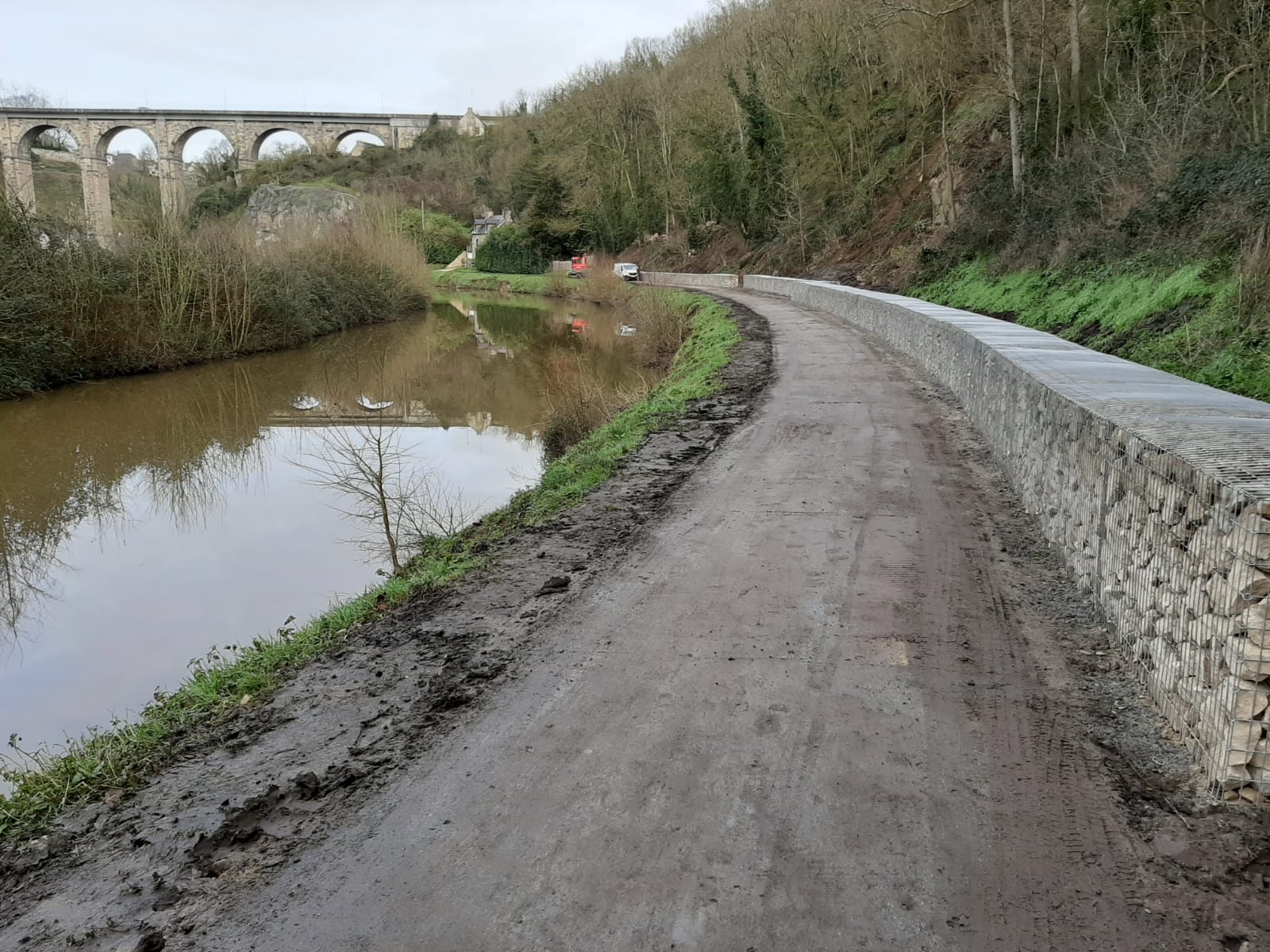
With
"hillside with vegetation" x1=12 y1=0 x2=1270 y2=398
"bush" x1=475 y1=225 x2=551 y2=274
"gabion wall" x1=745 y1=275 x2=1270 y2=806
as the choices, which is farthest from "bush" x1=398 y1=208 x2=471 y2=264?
"gabion wall" x1=745 y1=275 x2=1270 y2=806

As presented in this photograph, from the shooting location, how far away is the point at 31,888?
3359mm

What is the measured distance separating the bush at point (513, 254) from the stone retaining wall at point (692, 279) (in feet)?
56.8

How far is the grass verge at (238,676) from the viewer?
4133 mm

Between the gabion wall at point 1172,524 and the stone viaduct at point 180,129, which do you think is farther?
the stone viaduct at point 180,129

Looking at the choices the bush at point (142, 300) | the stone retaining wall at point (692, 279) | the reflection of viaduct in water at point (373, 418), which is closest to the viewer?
the reflection of viaduct in water at point (373, 418)

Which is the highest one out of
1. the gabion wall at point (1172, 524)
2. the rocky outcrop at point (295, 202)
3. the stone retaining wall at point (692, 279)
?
the rocky outcrop at point (295, 202)

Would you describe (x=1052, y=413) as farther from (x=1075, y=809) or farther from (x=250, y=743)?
(x=250, y=743)

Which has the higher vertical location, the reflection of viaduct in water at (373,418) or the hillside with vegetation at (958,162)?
the hillside with vegetation at (958,162)

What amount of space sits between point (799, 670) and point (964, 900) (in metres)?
1.71

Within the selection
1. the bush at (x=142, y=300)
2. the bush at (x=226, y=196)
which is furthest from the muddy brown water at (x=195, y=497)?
the bush at (x=226, y=196)

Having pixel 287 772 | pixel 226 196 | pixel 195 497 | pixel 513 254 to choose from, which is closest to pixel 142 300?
pixel 195 497

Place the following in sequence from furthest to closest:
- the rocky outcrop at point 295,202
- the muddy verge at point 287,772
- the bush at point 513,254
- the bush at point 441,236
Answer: the bush at point 441,236
the rocky outcrop at point 295,202
the bush at point 513,254
the muddy verge at point 287,772

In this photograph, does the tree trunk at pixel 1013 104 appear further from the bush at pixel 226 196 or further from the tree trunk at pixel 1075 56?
the bush at pixel 226 196

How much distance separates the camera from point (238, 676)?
5.60 m
